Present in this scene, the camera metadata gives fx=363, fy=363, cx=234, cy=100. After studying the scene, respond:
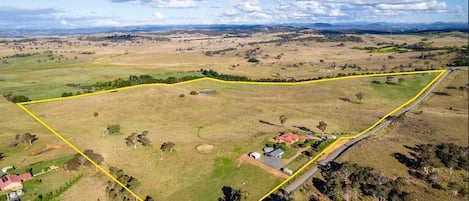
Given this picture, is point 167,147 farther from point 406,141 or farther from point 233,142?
point 406,141

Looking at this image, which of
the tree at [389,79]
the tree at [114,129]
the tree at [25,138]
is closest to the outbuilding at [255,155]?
the tree at [114,129]

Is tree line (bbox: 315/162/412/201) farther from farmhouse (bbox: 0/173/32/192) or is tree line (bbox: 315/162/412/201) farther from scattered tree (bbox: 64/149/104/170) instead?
farmhouse (bbox: 0/173/32/192)

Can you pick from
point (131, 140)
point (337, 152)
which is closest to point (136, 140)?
point (131, 140)

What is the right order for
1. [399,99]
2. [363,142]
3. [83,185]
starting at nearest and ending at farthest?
[83,185] → [363,142] → [399,99]

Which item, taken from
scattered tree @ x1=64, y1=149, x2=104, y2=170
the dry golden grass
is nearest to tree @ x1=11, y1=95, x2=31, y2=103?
scattered tree @ x1=64, y1=149, x2=104, y2=170

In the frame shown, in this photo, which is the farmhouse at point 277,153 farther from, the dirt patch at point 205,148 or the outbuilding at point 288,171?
the dirt patch at point 205,148

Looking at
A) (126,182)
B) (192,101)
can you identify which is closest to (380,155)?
(126,182)

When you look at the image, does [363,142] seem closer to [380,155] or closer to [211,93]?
[380,155]
